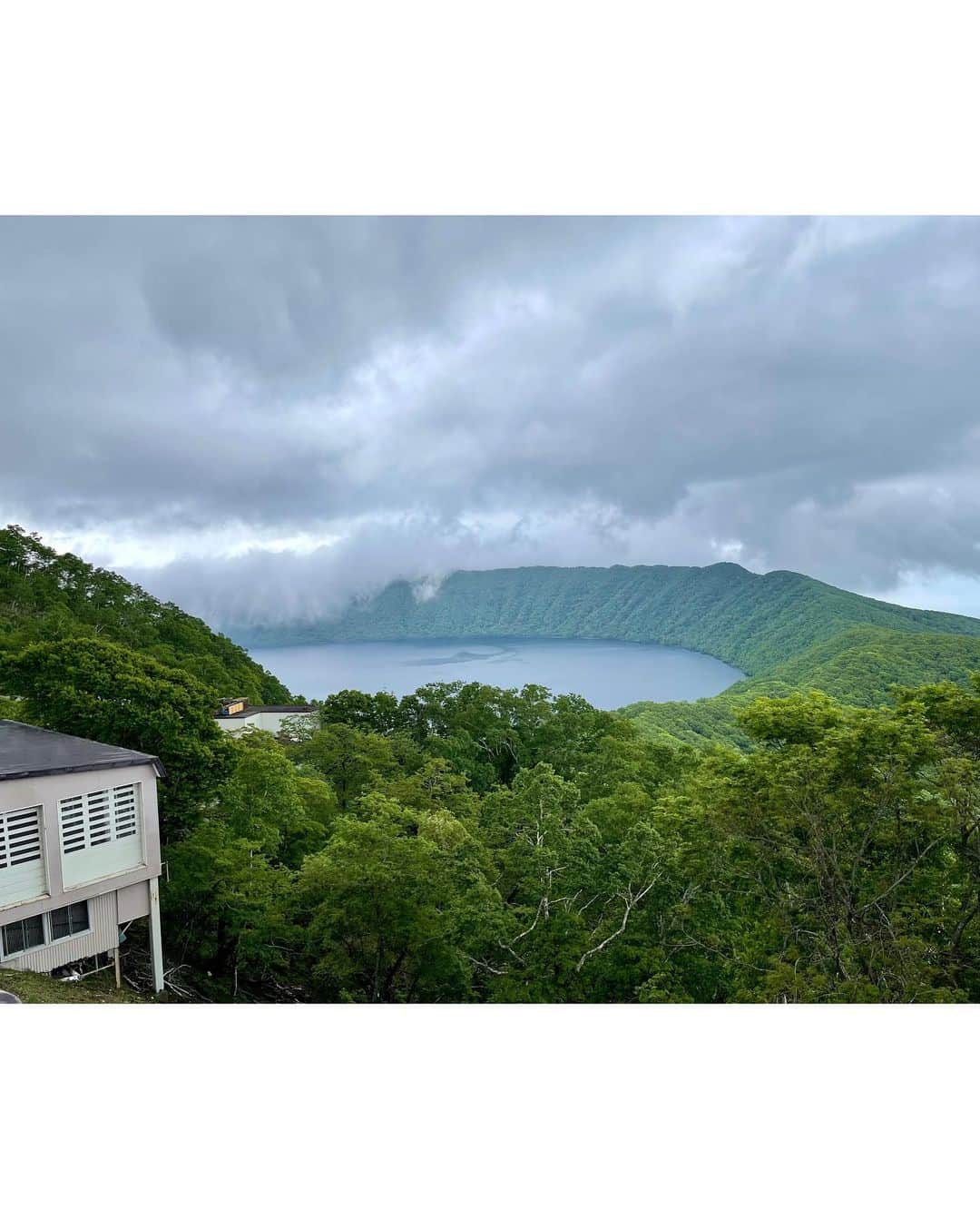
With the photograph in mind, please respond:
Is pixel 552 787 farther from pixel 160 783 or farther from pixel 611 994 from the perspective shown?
pixel 160 783

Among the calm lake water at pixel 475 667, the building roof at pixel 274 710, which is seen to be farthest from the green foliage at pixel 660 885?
the building roof at pixel 274 710

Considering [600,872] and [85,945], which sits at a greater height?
[85,945]

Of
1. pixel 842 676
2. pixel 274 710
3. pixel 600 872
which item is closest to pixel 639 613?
pixel 842 676

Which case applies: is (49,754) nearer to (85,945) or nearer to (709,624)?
(85,945)

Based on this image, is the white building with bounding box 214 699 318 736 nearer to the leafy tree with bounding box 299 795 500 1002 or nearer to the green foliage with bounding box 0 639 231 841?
the green foliage with bounding box 0 639 231 841

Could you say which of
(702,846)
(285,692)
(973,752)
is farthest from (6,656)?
(285,692)

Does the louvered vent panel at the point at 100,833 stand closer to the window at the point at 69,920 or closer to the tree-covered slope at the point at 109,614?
the window at the point at 69,920
